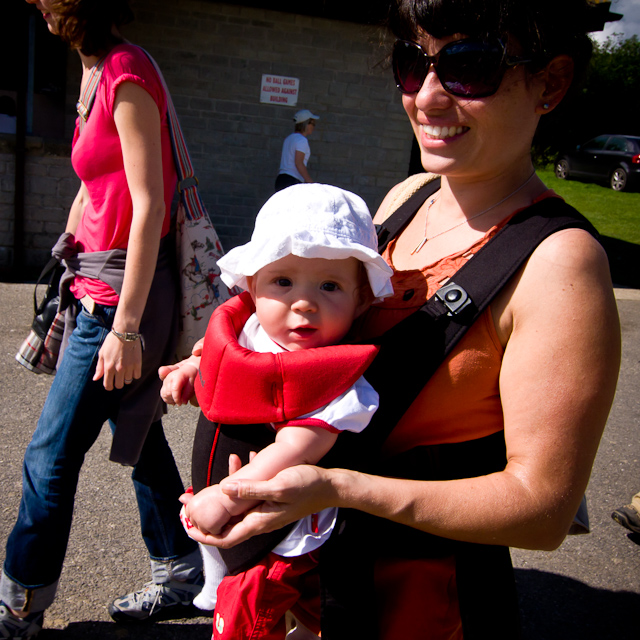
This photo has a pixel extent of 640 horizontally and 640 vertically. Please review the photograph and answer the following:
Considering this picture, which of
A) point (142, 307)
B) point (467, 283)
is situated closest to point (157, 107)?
point (142, 307)

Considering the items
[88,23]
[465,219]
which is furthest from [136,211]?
[465,219]

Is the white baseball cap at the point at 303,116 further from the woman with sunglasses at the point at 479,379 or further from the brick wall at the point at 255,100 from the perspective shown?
the woman with sunglasses at the point at 479,379

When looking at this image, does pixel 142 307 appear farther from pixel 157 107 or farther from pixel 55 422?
pixel 157 107

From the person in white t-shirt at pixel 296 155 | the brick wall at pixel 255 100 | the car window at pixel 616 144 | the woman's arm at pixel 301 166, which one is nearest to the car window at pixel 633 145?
the car window at pixel 616 144

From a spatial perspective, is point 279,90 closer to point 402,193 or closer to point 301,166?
point 301,166

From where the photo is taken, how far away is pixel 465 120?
138cm

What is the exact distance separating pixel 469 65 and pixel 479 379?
2.11ft

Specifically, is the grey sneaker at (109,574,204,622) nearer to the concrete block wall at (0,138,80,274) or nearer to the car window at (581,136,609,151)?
the concrete block wall at (0,138,80,274)

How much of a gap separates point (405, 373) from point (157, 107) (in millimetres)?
1424

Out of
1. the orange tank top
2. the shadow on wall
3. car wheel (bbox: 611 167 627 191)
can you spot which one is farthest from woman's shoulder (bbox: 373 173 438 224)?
car wheel (bbox: 611 167 627 191)

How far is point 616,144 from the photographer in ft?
72.1

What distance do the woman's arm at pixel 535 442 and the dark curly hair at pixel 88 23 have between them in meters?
1.74

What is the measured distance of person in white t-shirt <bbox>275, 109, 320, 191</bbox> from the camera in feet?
26.9

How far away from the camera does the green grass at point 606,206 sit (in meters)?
16.4
